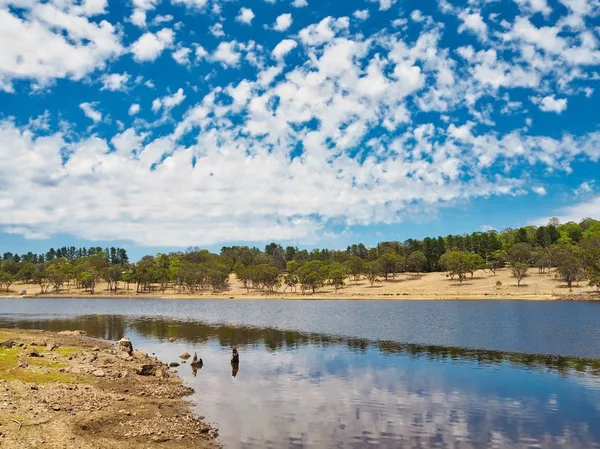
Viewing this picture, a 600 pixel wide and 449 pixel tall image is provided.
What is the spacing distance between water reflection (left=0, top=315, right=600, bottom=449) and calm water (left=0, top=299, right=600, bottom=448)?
0.12m

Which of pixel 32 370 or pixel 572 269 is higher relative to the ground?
pixel 572 269

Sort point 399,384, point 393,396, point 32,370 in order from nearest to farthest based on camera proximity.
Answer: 1. point 393,396
2. point 32,370
3. point 399,384

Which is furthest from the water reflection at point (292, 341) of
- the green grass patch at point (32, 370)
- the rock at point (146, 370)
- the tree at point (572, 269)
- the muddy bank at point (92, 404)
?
the tree at point (572, 269)

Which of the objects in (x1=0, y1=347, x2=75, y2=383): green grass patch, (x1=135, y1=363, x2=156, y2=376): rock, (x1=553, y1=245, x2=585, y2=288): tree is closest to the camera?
(x1=0, y1=347, x2=75, y2=383): green grass patch

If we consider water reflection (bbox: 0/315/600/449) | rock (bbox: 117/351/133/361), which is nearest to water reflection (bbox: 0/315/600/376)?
water reflection (bbox: 0/315/600/449)

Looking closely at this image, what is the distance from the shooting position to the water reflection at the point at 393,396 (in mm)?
30047

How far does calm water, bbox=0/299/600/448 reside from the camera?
30531 mm

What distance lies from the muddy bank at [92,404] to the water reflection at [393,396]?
2512 millimetres

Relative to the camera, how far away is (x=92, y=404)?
3219 cm

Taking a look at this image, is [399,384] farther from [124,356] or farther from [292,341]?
[292,341]

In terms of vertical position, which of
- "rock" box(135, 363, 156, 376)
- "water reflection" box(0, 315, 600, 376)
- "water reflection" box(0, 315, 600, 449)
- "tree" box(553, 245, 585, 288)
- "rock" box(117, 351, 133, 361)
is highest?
"tree" box(553, 245, 585, 288)

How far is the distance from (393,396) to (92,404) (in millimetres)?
24115

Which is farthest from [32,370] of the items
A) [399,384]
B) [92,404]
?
[399,384]

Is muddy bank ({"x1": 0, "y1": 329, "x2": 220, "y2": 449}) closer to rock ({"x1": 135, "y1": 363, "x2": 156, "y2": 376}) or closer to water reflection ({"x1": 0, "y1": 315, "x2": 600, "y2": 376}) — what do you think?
rock ({"x1": 135, "y1": 363, "x2": 156, "y2": 376})
